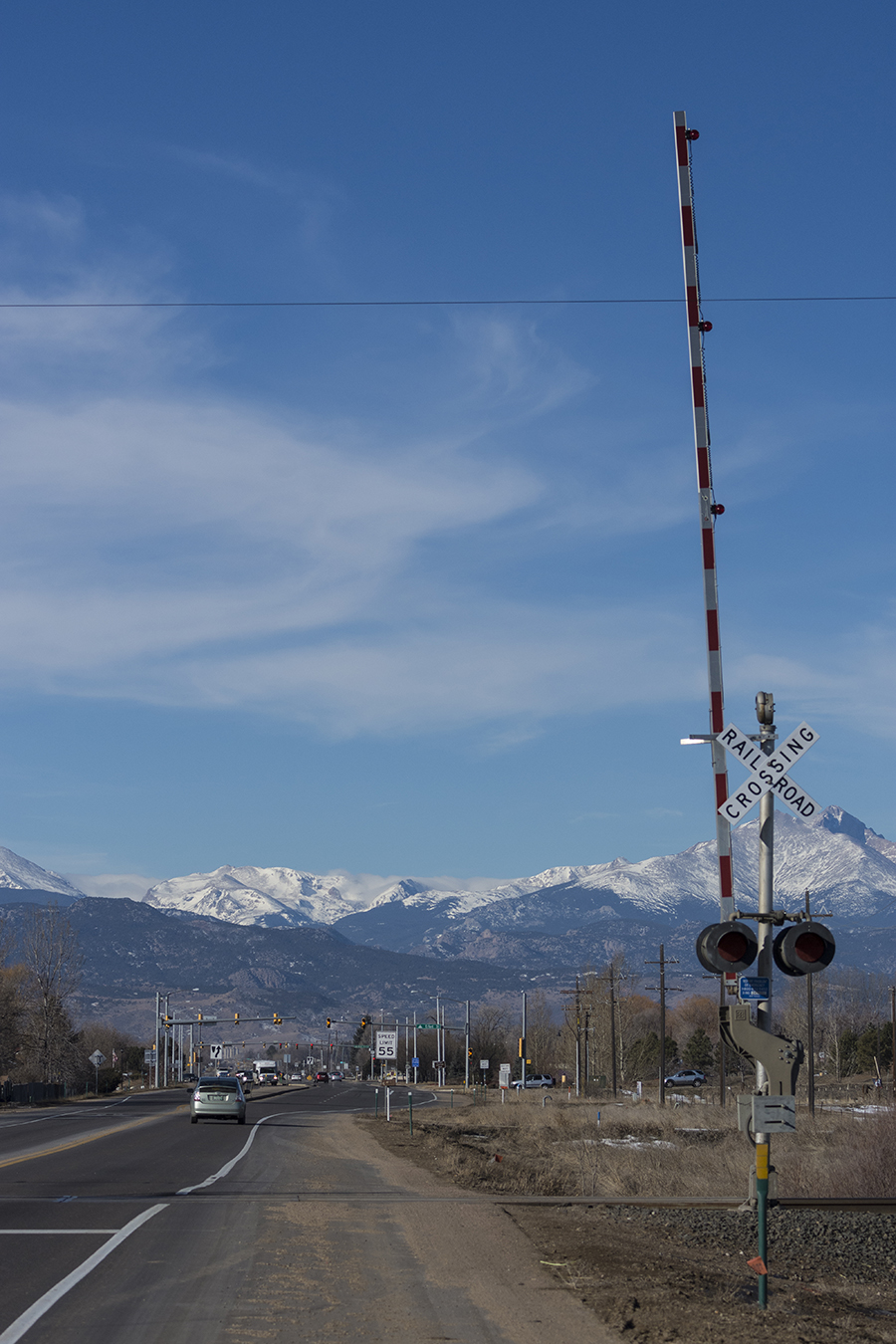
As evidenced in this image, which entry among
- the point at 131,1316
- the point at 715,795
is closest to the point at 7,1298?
the point at 131,1316

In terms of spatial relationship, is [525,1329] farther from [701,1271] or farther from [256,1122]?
[256,1122]

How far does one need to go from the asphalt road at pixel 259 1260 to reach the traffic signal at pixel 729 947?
3.25 metres

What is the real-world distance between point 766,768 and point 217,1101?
114ft

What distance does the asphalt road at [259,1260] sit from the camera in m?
9.70

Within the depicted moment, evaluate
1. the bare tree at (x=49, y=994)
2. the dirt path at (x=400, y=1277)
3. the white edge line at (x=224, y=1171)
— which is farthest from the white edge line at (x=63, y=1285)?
the bare tree at (x=49, y=994)

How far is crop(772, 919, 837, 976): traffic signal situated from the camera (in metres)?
12.5

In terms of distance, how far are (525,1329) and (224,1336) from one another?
2.15 metres

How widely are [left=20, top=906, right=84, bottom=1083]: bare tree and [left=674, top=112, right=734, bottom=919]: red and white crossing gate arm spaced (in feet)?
246

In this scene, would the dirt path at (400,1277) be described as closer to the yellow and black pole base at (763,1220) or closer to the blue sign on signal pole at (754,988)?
the yellow and black pole base at (763,1220)

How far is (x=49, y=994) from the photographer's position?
86.1m

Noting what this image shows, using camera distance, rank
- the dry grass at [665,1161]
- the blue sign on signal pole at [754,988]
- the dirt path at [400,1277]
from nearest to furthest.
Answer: the dirt path at [400,1277] → the blue sign on signal pole at [754,988] → the dry grass at [665,1161]

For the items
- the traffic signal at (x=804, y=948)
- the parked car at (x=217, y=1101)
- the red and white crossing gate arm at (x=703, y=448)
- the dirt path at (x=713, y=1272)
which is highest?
the red and white crossing gate arm at (x=703, y=448)

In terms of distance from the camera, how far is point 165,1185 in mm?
20281

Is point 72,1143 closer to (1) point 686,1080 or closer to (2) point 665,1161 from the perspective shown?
(2) point 665,1161
